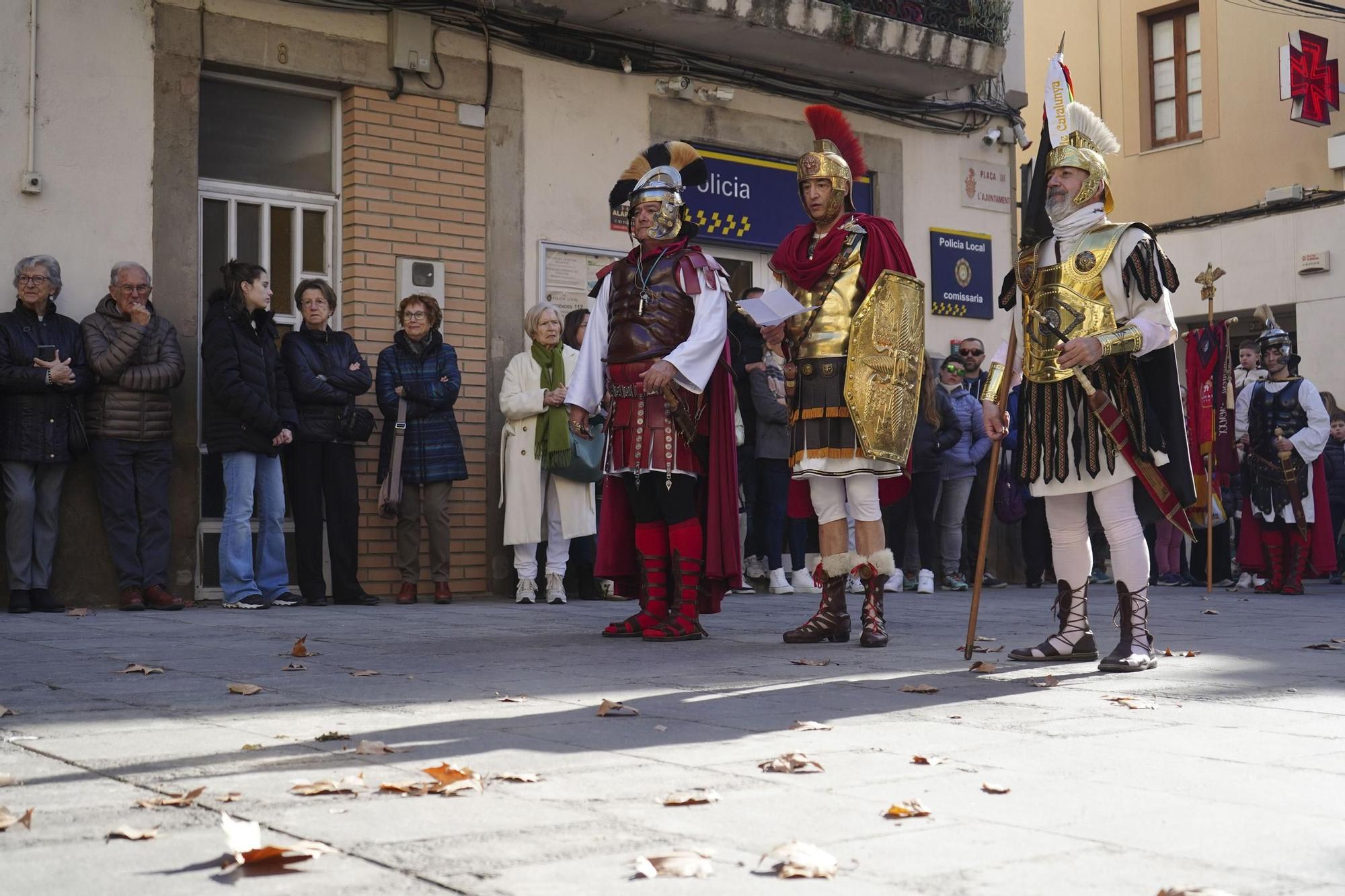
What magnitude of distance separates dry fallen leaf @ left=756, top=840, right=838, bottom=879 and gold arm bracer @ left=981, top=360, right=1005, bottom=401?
4.12 m

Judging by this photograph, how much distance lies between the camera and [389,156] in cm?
1170

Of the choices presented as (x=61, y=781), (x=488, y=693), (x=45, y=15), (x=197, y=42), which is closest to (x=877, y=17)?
(x=197, y=42)

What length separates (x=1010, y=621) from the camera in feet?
30.9

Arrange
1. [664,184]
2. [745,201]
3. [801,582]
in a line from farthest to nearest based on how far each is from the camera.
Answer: [745,201] < [801,582] < [664,184]

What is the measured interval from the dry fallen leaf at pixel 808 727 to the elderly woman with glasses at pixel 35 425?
20.6 feet

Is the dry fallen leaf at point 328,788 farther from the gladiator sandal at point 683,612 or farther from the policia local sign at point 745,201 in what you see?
the policia local sign at point 745,201

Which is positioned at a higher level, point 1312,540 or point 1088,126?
point 1088,126

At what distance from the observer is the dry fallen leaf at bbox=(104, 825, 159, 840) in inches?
120

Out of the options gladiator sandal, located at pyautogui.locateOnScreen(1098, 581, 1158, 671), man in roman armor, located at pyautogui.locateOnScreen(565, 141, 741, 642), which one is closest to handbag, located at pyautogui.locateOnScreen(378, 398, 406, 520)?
man in roman armor, located at pyautogui.locateOnScreen(565, 141, 741, 642)

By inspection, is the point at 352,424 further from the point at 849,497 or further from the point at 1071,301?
the point at 1071,301

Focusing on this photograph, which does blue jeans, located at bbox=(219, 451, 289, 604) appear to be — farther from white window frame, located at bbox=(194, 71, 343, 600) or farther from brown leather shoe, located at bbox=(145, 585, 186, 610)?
brown leather shoe, located at bbox=(145, 585, 186, 610)

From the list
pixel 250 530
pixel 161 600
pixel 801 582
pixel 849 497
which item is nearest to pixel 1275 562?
pixel 801 582

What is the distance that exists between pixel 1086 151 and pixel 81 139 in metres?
6.66

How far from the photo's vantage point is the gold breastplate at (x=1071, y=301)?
256 inches
